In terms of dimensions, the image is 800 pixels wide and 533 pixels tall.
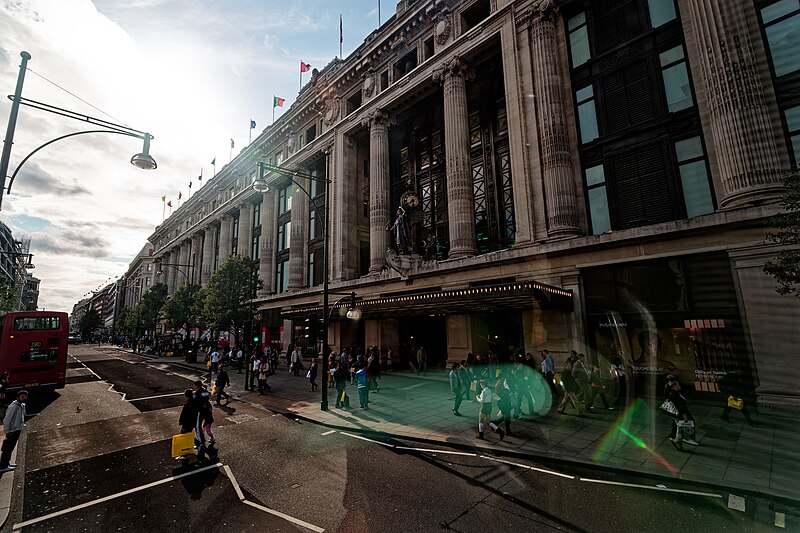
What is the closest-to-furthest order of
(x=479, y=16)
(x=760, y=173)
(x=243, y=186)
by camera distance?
1. (x=760, y=173)
2. (x=479, y=16)
3. (x=243, y=186)

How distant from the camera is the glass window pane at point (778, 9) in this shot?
13.3m

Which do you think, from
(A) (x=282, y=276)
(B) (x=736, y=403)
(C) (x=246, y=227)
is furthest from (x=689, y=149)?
(C) (x=246, y=227)

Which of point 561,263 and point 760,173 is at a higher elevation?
point 760,173

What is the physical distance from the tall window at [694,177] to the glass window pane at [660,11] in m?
6.23

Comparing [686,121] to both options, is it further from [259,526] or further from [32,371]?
[32,371]

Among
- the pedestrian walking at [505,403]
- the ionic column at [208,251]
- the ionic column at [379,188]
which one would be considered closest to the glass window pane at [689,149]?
→ the pedestrian walking at [505,403]

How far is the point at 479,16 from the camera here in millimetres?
24688

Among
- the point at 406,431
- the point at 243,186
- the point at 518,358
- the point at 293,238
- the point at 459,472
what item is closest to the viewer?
the point at 459,472

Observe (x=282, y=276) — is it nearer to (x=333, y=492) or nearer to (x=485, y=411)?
(x=485, y=411)

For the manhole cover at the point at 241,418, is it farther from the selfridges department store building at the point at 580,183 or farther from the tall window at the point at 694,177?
the tall window at the point at 694,177

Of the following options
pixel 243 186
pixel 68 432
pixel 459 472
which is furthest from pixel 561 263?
pixel 243 186

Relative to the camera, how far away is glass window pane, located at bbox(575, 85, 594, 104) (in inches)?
730

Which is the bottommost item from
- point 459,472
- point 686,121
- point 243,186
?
point 459,472

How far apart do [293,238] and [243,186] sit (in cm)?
1963
